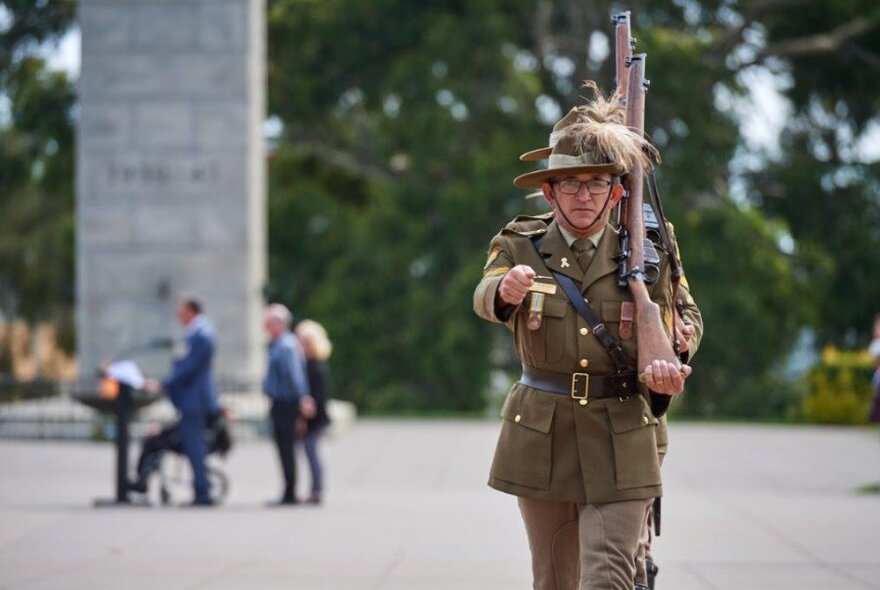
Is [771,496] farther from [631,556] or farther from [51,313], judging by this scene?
[51,313]

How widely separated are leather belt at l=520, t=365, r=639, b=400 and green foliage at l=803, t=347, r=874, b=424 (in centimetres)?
2209

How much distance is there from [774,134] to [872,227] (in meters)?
3.55

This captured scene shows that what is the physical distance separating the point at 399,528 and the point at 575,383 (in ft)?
21.8

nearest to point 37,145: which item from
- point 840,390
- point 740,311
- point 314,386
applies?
point 740,311

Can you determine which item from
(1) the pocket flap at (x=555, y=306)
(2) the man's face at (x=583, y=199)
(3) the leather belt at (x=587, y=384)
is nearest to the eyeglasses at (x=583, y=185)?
(2) the man's face at (x=583, y=199)

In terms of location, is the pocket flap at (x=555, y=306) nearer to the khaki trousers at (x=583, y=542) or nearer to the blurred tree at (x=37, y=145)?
the khaki trousers at (x=583, y=542)

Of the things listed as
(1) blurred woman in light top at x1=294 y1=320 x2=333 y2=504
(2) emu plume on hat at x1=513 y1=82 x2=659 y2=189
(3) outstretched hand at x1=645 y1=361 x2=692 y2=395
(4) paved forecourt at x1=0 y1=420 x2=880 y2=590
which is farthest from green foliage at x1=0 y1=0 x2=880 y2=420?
(3) outstretched hand at x1=645 y1=361 x2=692 y2=395

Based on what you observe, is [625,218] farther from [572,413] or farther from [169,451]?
[169,451]

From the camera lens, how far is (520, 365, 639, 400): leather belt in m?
6.12

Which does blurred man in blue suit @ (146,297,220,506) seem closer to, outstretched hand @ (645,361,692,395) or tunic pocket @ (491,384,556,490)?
tunic pocket @ (491,384,556,490)

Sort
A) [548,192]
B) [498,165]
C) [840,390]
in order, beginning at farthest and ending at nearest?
[498,165]
[840,390]
[548,192]

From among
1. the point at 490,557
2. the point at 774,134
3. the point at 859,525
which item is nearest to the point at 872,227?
the point at 774,134

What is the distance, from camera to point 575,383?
6.12 metres

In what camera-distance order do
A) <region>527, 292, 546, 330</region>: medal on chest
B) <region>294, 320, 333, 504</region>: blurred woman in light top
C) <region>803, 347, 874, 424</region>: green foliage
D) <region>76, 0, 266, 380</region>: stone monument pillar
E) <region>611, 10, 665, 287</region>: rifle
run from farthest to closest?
<region>803, 347, 874, 424</region>: green foliage < <region>76, 0, 266, 380</region>: stone monument pillar < <region>294, 320, 333, 504</region>: blurred woman in light top < <region>611, 10, 665, 287</region>: rifle < <region>527, 292, 546, 330</region>: medal on chest
